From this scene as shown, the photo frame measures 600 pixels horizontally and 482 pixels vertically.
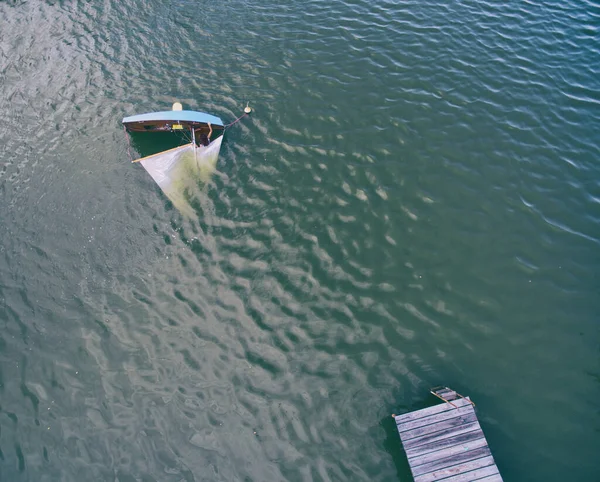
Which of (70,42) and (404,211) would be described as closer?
(404,211)

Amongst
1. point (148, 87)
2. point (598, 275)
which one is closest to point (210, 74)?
point (148, 87)

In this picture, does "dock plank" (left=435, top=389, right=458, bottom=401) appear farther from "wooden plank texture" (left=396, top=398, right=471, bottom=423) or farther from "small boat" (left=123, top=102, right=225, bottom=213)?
"small boat" (left=123, top=102, right=225, bottom=213)

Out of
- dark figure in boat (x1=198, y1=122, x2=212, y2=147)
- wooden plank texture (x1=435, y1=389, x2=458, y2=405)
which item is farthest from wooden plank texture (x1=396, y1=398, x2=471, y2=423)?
dark figure in boat (x1=198, y1=122, x2=212, y2=147)

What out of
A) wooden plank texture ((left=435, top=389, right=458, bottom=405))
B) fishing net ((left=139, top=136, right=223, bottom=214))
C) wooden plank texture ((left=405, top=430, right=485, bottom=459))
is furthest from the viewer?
A: fishing net ((left=139, top=136, right=223, bottom=214))

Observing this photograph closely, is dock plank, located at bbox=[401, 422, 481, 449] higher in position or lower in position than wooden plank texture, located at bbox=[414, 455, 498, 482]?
higher

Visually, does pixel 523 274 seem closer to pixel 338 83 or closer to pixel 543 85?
pixel 543 85

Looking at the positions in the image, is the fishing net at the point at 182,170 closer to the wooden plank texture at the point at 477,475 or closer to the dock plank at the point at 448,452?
the dock plank at the point at 448,452

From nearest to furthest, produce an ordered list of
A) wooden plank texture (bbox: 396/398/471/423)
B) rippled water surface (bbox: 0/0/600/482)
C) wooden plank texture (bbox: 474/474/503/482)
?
wooden plank texture (bbox: 474/474/503/482)
wooden plank texture (bbox: 396/398/471/423)
rippled water surface (bbox: 0/0/600/482)

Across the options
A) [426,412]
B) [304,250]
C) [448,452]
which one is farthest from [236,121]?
[448,452]
